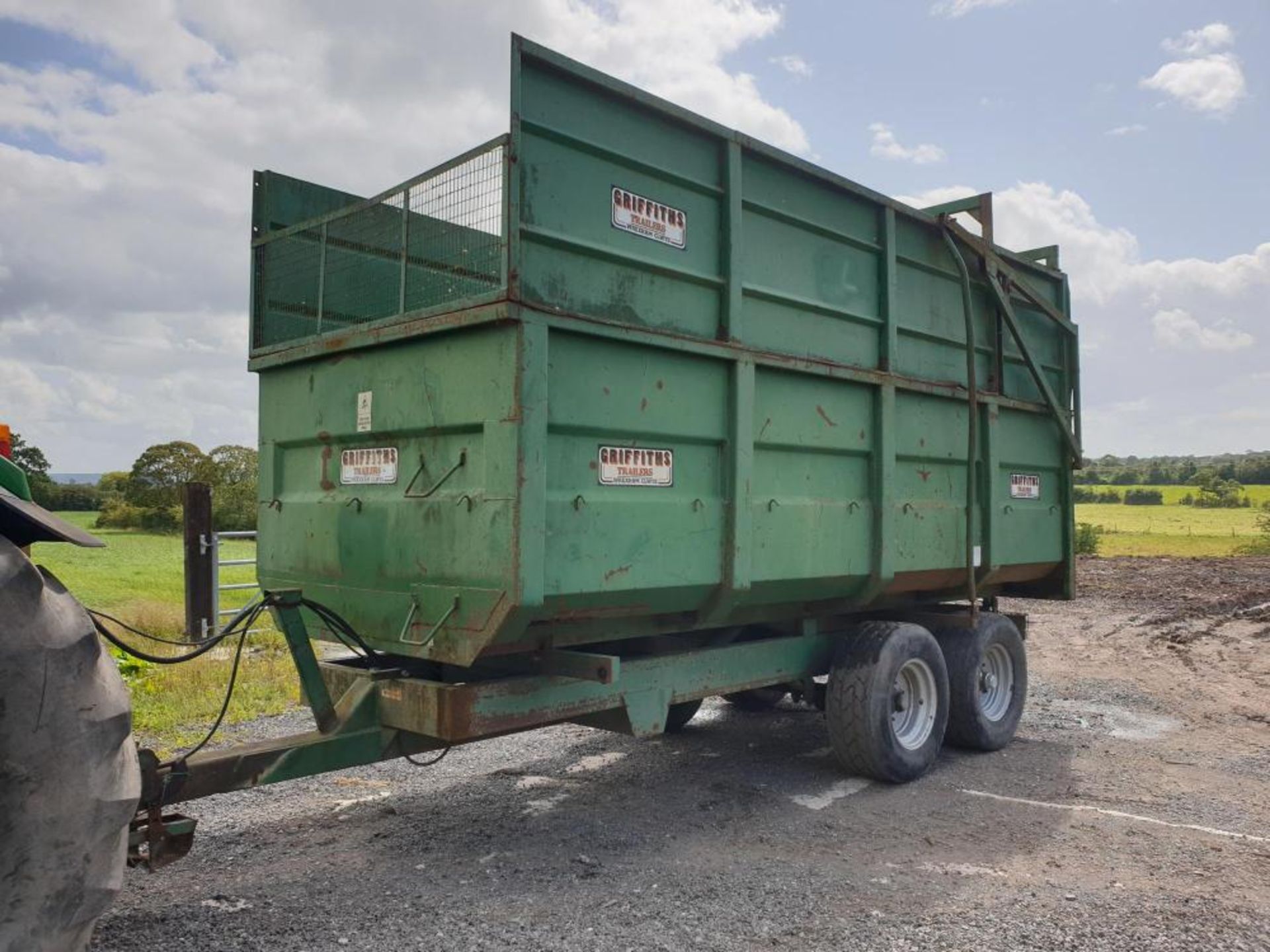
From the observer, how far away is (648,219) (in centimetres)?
449

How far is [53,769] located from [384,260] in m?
3.02

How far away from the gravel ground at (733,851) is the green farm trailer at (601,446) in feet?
1.65

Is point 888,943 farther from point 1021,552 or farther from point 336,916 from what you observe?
point 1021,552

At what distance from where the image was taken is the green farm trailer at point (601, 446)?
393 centimetres

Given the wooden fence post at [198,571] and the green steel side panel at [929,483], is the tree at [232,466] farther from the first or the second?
the green steel side panel at [929,483]

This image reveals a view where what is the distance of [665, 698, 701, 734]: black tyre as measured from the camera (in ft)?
22.4

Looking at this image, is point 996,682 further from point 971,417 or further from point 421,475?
point 421,475

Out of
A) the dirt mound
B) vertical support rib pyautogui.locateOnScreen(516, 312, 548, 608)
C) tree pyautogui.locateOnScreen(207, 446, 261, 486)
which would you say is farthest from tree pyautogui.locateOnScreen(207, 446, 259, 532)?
the dirt mound

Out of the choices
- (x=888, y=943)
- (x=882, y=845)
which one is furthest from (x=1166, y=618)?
(x=888, y=943)

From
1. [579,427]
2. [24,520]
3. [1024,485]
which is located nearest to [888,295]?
[1024,485]

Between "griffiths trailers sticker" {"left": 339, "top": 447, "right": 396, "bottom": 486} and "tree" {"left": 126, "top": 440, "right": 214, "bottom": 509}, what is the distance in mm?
14265

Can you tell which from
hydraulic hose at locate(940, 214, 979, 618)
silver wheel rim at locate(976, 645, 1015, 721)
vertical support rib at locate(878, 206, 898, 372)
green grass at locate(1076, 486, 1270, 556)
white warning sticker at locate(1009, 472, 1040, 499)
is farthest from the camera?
green grass at locate(1076, 486, 1270, 556)

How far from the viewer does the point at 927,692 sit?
20.2 feet

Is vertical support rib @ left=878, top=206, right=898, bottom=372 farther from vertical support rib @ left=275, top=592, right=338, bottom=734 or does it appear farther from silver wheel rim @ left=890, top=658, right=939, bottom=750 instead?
vertical support rib @ left=275, top=592, right=338, bottom=734
